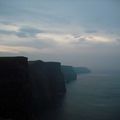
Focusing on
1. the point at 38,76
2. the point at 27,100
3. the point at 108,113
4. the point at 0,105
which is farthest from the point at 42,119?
the point at 38,76

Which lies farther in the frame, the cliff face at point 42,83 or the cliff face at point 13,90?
the cliff face at point 42,83

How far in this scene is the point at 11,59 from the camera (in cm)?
3972

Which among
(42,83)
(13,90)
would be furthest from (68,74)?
(13,90)

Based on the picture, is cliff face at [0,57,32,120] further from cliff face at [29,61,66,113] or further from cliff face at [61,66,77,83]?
cliff face at [61,66,77,83]

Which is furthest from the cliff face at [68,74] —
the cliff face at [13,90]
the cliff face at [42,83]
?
the cliff face at [13,90]

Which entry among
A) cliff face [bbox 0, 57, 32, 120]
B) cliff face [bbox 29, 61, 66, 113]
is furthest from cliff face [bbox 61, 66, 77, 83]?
cliff face [bbox 0, 57, 32, 120]

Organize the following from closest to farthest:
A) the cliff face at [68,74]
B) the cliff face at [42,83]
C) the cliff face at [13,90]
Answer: the cliff face at [13,90]
the cliff face at [42,83]
the cliff face at [68,74]

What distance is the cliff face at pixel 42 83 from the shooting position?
5369 cm

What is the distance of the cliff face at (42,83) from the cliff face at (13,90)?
10.6 metres

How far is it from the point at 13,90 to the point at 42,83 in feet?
67.1

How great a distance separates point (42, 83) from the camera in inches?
2311

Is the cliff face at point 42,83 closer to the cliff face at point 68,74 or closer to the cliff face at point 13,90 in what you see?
the cliff face at point 13,90

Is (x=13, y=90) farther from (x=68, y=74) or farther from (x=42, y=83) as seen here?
(x=68, y=74)

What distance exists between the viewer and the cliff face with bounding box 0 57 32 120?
38.1m
